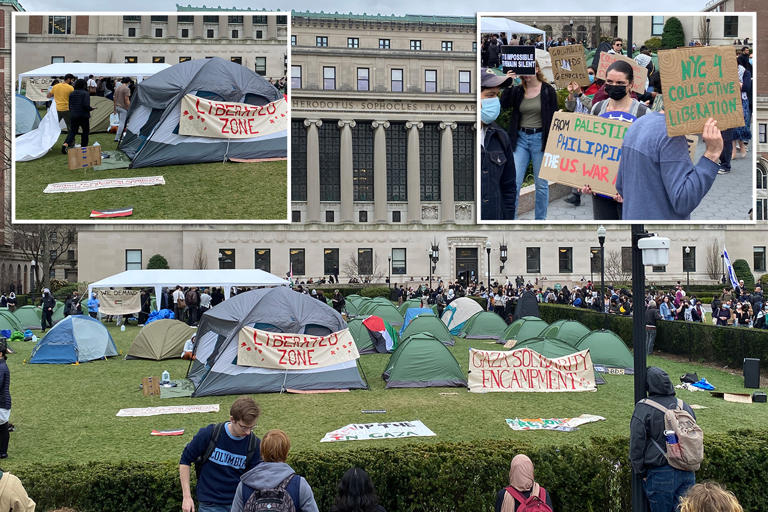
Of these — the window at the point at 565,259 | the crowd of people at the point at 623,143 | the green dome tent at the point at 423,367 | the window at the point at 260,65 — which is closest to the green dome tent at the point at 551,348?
the green dome tent at the point at 423,367

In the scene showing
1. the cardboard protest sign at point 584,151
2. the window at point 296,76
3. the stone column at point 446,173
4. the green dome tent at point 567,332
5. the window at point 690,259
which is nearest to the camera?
the cardboard protest sign at point 584,151

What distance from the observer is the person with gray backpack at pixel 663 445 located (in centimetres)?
658

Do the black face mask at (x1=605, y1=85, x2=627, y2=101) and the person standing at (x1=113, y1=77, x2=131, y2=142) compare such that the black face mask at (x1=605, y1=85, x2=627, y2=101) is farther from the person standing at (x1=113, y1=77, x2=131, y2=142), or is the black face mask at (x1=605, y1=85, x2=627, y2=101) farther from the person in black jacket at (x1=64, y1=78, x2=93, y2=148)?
the person in black jacket at (x1=64, y1=78, x2=93, y2=148)

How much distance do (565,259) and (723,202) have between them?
5317 cm

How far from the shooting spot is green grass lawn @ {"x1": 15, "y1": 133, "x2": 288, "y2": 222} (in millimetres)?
16781

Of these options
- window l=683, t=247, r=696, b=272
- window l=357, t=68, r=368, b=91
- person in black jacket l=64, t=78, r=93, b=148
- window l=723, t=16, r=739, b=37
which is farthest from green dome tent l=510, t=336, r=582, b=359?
window l=683, t=247, r=696, b=272

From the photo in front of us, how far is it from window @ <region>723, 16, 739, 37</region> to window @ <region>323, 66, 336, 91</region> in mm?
48510

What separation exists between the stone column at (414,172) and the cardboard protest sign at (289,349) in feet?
169

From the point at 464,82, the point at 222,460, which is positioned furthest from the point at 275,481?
the point at 464,82

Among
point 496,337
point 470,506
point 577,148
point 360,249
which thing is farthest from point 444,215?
point 470,506

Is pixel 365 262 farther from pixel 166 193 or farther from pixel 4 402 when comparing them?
pixel 4 402

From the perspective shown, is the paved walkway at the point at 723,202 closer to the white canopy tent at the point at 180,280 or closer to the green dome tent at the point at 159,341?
the green dome tent at the point at 159,341

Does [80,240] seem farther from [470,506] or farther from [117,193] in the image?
[470,506]

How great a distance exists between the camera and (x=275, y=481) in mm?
5176
